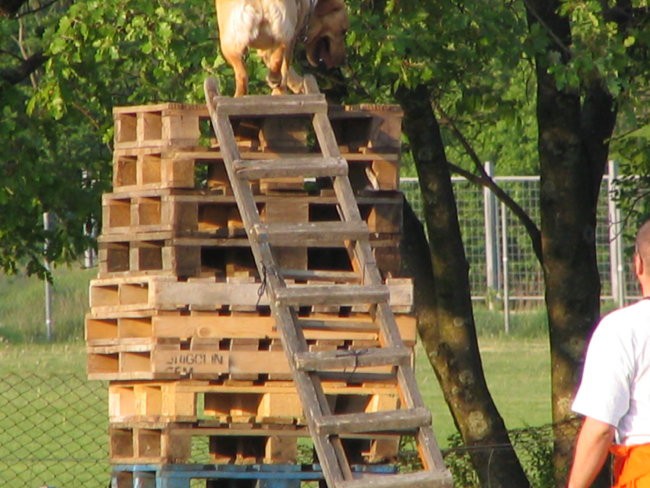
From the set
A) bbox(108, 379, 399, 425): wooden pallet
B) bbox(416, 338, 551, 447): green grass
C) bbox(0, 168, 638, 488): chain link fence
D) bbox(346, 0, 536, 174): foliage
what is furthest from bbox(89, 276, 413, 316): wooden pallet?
bbox(416, 338, 551, 447): green grass

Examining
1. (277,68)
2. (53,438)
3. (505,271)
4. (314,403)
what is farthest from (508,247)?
(314,403)

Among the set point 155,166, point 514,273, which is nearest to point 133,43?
point 155,166

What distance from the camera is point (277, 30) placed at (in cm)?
727

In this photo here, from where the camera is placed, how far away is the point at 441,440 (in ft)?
46.1

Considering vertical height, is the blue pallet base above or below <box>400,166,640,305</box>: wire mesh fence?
below

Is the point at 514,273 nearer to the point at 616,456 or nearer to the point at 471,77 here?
the point at 471,77

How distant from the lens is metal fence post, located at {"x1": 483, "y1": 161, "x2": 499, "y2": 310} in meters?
24.9

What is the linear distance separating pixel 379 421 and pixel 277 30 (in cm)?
210

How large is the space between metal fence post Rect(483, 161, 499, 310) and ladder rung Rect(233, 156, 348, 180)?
1785cm

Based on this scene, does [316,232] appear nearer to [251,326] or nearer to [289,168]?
[289,168]

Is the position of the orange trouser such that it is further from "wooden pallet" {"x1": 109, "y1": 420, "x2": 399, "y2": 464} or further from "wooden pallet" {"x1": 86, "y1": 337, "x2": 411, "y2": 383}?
"wooden pallet" {"x1": 109, "y1": 420, "x2": 399, "y2": 464}

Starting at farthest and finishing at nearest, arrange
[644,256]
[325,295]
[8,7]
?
[8,7] → [325,295] → [644,256]

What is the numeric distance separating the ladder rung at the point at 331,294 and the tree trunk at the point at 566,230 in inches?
145

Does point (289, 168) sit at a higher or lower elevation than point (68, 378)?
higher
